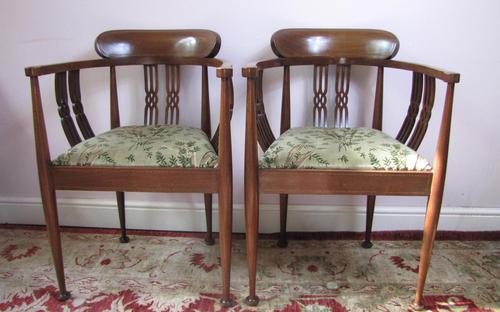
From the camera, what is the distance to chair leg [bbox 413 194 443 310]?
1057 millimetres

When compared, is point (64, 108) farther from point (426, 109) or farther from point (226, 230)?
point (426, 109)

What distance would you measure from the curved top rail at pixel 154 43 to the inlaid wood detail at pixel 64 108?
7.0 inches

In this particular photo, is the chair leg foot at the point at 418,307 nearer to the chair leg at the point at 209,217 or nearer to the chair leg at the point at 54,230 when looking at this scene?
the chair leg at the point at 209,217

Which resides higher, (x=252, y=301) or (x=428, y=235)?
(x=428, y=235)

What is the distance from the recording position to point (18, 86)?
1.55 meters

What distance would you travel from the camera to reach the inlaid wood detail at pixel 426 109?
1136 mm

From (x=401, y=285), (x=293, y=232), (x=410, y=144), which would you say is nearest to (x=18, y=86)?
(x=293, y=232)

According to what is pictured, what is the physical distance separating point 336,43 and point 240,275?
82 cm

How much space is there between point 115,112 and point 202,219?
536mm

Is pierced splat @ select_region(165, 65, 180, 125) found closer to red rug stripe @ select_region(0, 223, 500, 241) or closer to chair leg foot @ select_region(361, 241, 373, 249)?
red rug stripe @ select_region(0, 223, 500, 241)

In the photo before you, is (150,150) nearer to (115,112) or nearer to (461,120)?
(115,112)

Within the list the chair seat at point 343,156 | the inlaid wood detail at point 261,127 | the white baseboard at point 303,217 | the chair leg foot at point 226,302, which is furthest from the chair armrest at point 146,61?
the chair leg foot at point 226,302

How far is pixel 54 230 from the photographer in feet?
3.74

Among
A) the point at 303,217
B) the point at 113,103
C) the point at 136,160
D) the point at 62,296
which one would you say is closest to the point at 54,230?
the point at 62,296
